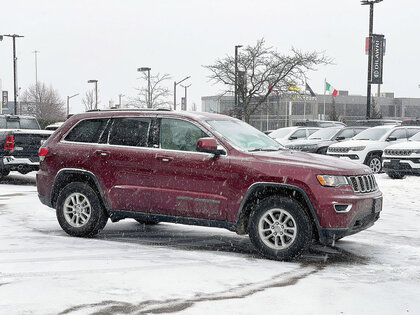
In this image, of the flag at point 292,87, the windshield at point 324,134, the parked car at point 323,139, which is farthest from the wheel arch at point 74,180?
the flag at point 292,87

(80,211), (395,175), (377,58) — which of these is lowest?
(395,175)

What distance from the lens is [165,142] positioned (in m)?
7.98

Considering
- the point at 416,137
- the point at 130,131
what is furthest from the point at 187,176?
the point at 416,137

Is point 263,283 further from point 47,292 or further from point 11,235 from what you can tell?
point 11,235

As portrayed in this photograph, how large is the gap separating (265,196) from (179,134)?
1.36m

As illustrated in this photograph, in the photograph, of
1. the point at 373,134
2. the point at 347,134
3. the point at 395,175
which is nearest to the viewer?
the point at 395,175

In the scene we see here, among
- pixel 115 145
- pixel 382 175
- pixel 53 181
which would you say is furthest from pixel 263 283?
pixel 382 175

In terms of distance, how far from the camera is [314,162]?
7.23 metres

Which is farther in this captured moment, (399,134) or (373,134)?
(373,134)

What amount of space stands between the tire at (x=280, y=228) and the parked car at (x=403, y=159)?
11.0 meters

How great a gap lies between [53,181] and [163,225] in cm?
200

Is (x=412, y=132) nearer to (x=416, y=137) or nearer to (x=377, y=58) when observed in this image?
(x=416, y=137)

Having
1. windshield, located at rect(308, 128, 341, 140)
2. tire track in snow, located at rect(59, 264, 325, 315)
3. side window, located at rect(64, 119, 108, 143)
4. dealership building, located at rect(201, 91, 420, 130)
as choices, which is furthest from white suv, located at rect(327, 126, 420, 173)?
dealership building, located at rect(201, 91, 420, 130)

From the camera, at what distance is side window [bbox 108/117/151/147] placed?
8164 millimetres
